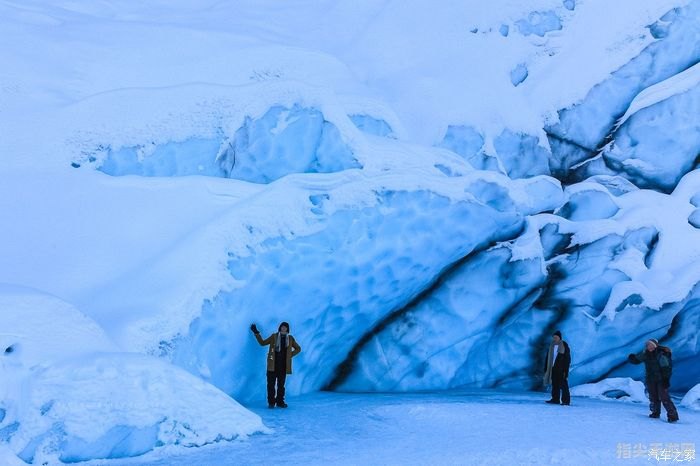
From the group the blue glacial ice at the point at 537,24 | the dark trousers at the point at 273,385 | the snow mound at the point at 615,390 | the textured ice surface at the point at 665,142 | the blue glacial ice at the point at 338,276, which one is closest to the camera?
the blue glacial ice at the point at 338,276

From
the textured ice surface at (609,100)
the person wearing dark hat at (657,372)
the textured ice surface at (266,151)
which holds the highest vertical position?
the textured ice surface at (609,100)

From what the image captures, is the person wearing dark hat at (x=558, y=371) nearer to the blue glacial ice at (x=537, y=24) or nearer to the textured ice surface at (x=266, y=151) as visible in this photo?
the textured ice surface at (x=266, y=151)

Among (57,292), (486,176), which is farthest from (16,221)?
(486,176)

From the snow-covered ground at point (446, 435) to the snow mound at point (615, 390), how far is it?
1152 millimetres

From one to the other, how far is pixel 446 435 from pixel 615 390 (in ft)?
17.8

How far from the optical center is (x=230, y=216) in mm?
8305

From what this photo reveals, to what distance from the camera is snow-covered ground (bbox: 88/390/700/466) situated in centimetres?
548

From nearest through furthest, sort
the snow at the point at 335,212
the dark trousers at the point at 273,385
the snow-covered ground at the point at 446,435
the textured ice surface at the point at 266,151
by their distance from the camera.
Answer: the snow-covered ground at the point at 446,435
the snow at the point at 335,212
the dark trousers at the point at 273,385
the textured ice surface at the point at 266,151

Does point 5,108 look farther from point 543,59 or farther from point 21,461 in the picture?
point 543,59

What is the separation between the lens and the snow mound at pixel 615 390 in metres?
10.5

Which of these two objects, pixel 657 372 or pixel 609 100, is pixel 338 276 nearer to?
pixel 657 372

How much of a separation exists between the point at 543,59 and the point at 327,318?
8.70 m

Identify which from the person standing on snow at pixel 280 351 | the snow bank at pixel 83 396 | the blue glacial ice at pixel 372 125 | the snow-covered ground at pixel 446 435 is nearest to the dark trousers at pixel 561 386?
the snow-covered ground at pixel 446 435

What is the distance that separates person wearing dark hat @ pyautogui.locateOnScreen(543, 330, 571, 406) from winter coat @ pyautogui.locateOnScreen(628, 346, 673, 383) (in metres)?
1.36
